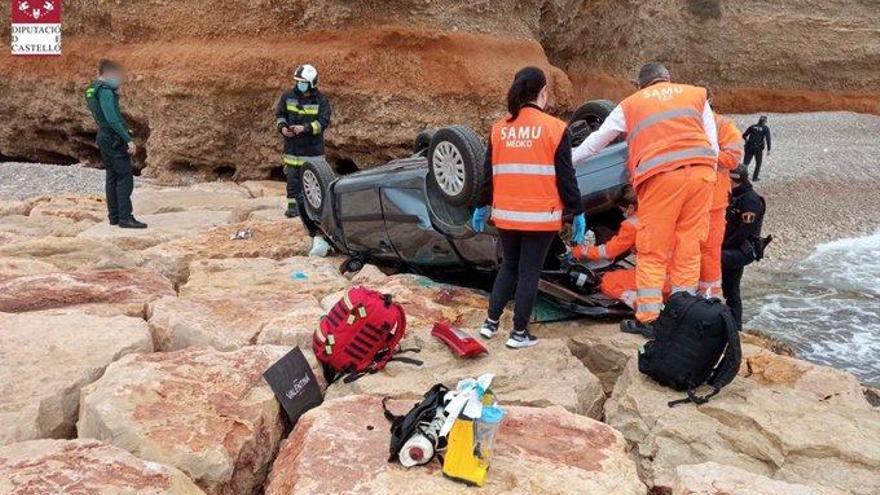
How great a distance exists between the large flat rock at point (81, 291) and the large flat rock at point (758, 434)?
3.50m

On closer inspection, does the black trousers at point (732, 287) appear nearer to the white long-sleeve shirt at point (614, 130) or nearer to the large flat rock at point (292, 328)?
the white long-sleeve shirt at point (614, 130)

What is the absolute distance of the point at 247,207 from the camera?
33.5ft

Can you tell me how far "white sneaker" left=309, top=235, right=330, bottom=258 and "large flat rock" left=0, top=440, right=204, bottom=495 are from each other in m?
4.19

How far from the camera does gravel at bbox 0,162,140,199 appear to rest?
39.7 feet

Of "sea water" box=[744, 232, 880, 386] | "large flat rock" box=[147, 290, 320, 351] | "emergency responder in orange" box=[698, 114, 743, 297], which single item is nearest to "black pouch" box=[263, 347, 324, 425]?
"large flat rock" box=[147, 290, 320, 351]

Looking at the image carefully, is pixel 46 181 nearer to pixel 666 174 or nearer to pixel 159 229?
pixel 159 229

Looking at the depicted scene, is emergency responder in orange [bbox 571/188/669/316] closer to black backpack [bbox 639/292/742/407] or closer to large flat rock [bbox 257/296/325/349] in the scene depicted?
black backpack [bbox 639/292/742/407]

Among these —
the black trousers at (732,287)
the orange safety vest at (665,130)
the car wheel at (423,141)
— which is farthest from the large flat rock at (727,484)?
the car wheel at (423,141)

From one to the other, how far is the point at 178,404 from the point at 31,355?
1190 millimetres

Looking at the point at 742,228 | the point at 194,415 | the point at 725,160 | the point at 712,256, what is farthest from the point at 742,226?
the point at 194,415

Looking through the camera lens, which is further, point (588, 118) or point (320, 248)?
point (320, 248)

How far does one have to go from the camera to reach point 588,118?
21.3 ft

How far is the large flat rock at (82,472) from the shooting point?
108 inches

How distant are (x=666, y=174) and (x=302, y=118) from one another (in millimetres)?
4950
